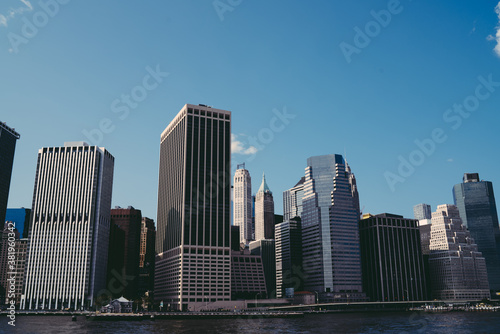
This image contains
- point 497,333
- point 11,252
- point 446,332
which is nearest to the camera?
point 11,252

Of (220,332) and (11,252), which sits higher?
(11,252)

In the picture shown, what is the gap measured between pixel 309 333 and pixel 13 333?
291 feet

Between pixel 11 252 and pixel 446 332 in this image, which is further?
pixel 446 332

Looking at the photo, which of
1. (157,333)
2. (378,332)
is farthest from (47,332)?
(378,332)

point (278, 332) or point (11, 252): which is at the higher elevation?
point (11, 252)

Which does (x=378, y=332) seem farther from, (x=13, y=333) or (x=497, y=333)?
(x=13, y=333)

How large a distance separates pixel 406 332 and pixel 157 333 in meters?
75.9

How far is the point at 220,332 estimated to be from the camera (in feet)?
474

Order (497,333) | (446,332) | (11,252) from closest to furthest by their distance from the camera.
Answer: (11,252) < (497,333) < (446,332)

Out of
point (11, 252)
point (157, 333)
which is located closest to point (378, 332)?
point (157, 333)

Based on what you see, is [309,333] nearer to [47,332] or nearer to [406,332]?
[406,332]

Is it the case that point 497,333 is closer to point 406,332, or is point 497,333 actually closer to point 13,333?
point 406,332

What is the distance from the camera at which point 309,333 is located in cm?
14325

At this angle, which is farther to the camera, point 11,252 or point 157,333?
point 157,333
